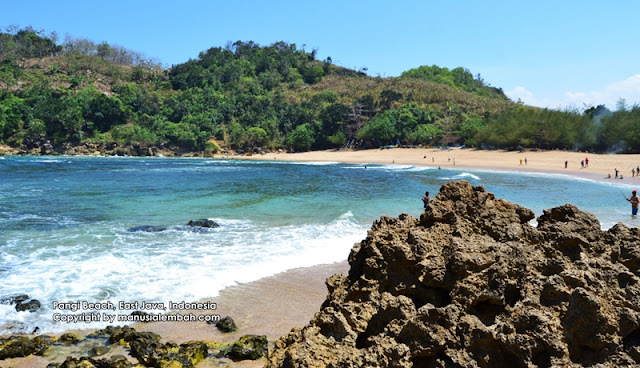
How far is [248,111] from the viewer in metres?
87.9

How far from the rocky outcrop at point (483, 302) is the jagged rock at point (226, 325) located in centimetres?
319

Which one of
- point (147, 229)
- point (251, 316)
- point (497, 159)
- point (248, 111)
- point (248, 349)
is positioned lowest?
point (251, 316)

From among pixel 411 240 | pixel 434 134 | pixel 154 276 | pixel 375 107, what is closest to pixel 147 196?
pixel 154 276

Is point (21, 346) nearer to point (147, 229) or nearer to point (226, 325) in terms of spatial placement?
point (226, 325)

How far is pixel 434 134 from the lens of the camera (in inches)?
2810

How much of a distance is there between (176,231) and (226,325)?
8.39m

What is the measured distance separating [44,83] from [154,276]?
95268mm

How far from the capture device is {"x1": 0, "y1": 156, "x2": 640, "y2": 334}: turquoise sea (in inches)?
370

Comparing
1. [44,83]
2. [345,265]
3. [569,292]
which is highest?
[44,83]

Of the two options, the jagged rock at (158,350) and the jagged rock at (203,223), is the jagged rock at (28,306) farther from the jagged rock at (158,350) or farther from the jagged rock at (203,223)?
the jagged rock at (203,223)

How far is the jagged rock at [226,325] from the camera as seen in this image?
23.9 feet

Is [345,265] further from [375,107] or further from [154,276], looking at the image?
[375,107]

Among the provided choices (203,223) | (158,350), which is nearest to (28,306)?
(158,350)

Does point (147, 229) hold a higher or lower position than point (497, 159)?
lower
